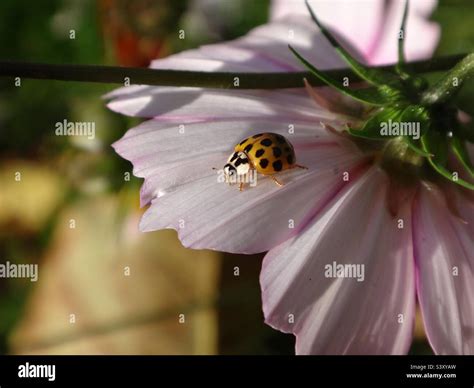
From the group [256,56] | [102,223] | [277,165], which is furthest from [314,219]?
[102,223]

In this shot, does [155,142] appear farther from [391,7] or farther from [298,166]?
[391,7]

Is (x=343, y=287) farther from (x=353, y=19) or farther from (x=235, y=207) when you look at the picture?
(x=353, y=19)

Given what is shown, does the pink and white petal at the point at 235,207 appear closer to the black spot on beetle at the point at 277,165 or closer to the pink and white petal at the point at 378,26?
the black spot on beetle at the point at 277,165

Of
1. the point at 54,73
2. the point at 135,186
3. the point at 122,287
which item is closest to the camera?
the point at 54,73

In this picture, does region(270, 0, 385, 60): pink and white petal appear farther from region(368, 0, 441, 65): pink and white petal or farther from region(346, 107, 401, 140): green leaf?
region(346, 107, 401, 140): green leaf
